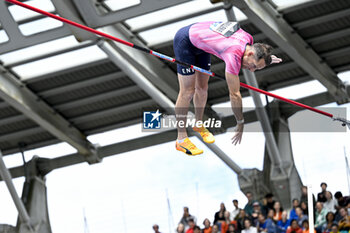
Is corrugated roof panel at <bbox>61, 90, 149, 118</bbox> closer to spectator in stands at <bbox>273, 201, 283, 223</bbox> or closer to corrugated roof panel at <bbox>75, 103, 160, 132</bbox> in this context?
corrugated roof panel at <bbox>75, 103, 160, 132</bbox>

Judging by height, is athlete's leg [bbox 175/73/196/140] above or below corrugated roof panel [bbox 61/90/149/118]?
below

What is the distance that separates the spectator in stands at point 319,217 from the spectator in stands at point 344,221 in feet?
1.54

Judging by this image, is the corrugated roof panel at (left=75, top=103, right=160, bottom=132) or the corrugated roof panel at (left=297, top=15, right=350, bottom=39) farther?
the corrugated roof panel at (left=75, top=103, right=160, bottom=132)

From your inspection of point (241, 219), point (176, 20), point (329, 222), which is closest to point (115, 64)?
point (176, 20)

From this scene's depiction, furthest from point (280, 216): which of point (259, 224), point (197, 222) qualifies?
point (197, 222)

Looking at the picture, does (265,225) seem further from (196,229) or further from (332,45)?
(332,45)

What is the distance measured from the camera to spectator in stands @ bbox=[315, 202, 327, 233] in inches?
587

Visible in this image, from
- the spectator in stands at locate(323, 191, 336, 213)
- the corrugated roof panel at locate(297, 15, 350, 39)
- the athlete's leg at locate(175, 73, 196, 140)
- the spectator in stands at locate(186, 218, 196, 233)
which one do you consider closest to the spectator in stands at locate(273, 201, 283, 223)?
the spectator in stands at locate(323, 191, 336, 213)

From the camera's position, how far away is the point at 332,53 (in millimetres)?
18250

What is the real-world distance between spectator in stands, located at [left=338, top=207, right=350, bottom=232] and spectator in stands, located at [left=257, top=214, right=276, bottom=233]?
173 centimetres

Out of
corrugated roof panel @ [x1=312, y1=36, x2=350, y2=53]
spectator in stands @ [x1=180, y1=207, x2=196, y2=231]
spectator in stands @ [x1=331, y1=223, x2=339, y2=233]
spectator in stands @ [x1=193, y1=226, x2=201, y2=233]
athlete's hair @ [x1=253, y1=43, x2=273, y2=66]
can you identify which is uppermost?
corrugated roof panel @ [x1=312, y1=36, x2=350, y2=53]

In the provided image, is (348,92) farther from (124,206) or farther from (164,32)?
(124,206)

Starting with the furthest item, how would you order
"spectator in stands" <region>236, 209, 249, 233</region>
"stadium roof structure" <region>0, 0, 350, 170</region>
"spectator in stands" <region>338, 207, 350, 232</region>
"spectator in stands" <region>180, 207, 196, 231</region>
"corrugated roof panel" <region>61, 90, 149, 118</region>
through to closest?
"corrugated roof panel" <region>61, 90, 149, 118</region> < "spectator in stands" <region>180, 207, 196, 231</region> < "spectator in stands" <region>236, 209, 249, 233</region> < "stadium roof structure" <region>0, 0, 350, 170</region> < "spectator in stands" <region>338, 207, 350, 232</region>

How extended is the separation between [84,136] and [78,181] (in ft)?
4.27
